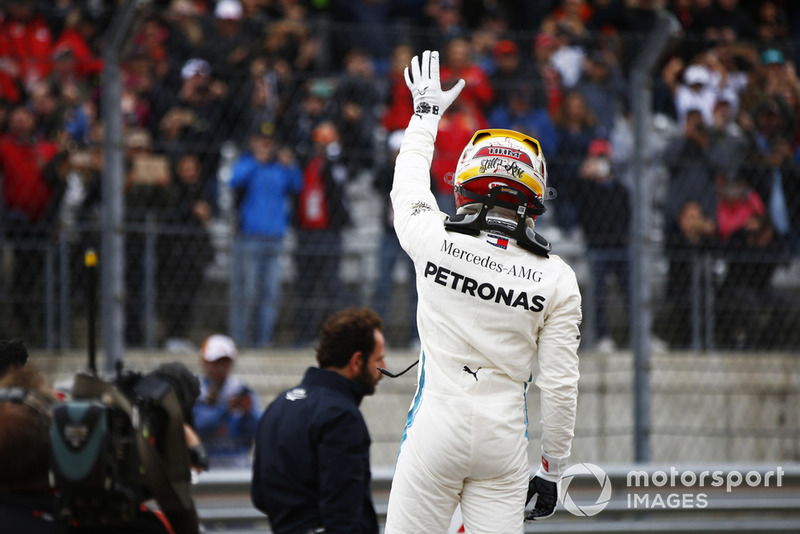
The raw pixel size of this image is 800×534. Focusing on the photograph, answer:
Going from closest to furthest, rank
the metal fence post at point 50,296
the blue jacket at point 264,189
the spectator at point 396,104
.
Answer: the metal fence post at point 50,296 < the blue jacket at point 264,189 < the spectator at point 396,104

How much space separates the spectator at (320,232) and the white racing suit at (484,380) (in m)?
3.09

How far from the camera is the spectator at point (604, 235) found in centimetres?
683

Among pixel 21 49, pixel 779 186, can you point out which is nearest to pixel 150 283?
pixel 21 49

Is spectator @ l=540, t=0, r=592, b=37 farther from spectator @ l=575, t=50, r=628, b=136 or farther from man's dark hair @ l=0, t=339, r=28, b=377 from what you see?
man's dark hair @ l=0, t=339, r=28, b=377

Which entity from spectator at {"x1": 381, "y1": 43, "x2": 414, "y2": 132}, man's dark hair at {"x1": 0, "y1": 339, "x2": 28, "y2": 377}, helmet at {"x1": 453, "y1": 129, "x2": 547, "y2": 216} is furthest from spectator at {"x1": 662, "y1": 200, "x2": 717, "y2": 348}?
man's dark hair at {"x1": 0, "y1": 339, "x2": 28, "y2": 377}

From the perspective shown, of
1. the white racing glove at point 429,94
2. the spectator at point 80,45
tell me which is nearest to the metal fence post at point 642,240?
the white racing glove at point 429,94

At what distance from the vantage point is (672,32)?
6219mm

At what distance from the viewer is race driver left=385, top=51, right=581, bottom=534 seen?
11.5 ft

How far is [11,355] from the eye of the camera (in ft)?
11.1

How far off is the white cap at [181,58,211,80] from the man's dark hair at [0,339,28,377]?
10.6ft

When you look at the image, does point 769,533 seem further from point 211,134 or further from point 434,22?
point 434,22

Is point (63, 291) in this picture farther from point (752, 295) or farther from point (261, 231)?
point (752, 295)

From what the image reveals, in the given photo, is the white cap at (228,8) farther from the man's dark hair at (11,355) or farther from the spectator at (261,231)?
the man's dark hair at (11,355)

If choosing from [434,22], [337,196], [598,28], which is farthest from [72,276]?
[598,28]
